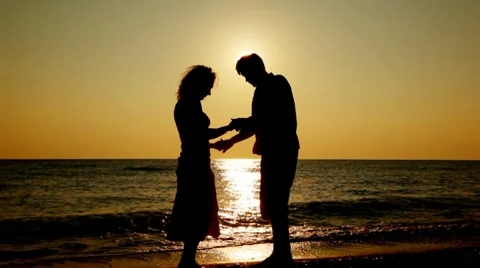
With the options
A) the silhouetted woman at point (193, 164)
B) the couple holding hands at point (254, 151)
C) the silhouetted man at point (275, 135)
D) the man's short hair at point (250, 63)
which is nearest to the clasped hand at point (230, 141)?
the couple holding hands at point (254, 151)

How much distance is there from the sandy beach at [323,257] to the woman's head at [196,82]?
2391mm

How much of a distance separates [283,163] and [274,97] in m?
0.72

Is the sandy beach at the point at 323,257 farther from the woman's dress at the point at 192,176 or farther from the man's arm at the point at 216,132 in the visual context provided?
the man's arm at the point at 216,132

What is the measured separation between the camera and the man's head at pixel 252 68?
5523mm

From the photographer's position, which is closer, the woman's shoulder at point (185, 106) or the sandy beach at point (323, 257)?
the woman's shoulder at point (185, 106)

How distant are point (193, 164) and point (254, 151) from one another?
2.70 ft

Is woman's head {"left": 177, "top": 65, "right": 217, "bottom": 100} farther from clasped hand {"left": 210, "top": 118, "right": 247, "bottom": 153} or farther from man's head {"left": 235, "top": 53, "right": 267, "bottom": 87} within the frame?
clasped hand {"left": 210, "top": 118, "right": 247, "bottom": 153}

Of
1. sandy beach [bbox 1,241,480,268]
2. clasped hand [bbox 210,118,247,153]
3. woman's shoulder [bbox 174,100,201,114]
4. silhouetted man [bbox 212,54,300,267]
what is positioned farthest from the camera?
sandy beach [bbox 1,241,480,268]

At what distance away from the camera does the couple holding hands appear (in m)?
5.29

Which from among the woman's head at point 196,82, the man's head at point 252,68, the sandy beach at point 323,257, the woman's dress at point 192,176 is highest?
the man's head at point 252,68

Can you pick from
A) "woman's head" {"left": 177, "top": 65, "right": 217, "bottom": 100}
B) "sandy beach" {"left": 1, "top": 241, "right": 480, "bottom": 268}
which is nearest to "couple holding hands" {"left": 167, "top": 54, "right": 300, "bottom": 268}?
"woman's head" {"left": 177, "top": 65, "right": 217, "bottom": 100}

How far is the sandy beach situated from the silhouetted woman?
4.30ft

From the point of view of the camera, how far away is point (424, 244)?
31.1 feet

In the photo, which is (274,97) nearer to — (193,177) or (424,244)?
(193,177)
